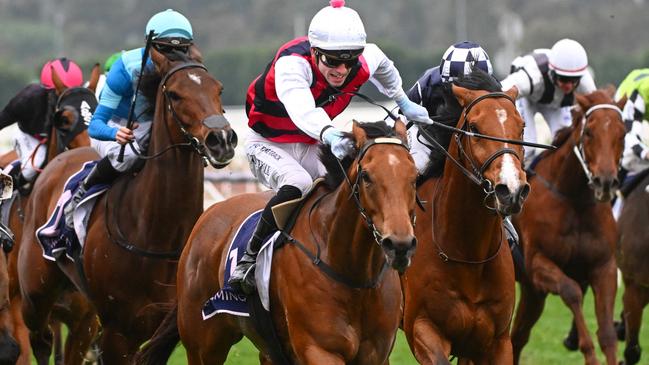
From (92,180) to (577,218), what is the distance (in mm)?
3189

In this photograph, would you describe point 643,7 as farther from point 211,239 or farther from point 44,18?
point 211,239

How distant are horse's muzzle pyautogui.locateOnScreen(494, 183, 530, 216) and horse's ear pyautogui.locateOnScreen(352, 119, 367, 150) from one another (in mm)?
852

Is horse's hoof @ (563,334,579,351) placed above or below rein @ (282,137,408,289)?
below

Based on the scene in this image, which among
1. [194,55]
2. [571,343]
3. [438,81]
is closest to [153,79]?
[194,55]

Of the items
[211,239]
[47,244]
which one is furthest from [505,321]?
[47,244]

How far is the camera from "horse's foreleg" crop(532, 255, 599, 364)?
8652 millimetres

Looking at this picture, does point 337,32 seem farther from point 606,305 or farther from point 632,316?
point 632,316

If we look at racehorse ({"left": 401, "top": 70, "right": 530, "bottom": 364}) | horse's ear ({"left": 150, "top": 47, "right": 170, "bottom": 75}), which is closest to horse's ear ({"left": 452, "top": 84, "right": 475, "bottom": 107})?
racehorse ({"left": 401, "top": 70, "right": 530, "bottom": 364})

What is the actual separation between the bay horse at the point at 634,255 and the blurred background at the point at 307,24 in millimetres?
37169

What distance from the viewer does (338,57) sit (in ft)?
20.3

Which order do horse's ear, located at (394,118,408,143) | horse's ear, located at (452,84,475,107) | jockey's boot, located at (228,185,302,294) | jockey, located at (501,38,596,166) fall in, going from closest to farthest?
horse's ear, located at (394,118,408,143) < jockey's boot, located at (228,185,302,294) < horse's ear, located at (452,84,475,107) < jockey, located at (501,38,596,166)

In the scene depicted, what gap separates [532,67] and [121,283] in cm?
364

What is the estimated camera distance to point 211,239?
7.05 meters

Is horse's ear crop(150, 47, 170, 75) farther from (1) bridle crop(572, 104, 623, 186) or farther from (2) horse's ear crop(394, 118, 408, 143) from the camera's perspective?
(1) bridle crop(572, 104, 623, 186)
